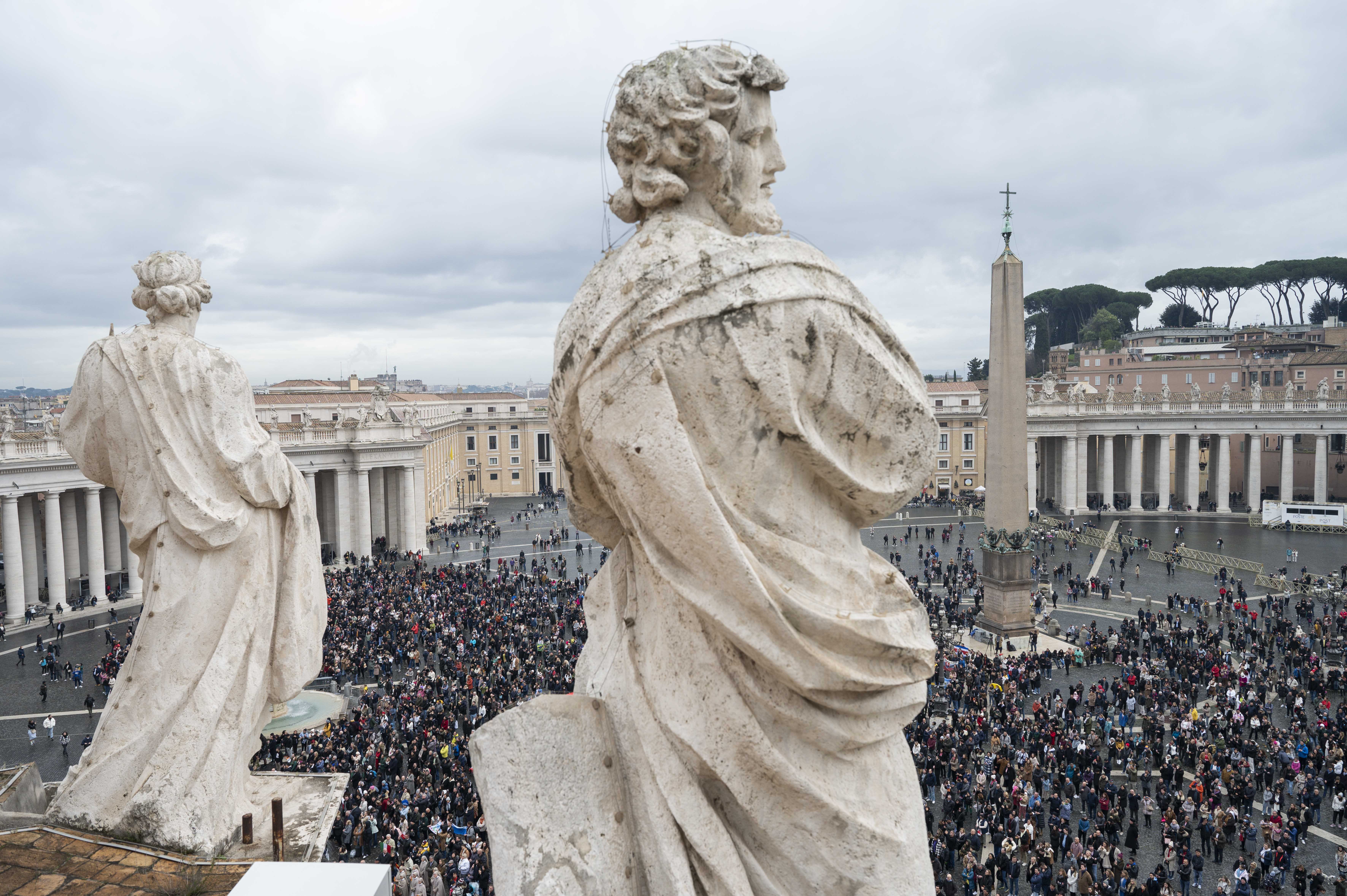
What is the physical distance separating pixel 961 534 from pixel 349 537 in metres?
30.7

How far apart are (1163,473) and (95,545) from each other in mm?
58729

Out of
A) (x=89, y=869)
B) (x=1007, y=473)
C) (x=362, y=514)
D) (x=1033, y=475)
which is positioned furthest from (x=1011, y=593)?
(x=1033, y=475)

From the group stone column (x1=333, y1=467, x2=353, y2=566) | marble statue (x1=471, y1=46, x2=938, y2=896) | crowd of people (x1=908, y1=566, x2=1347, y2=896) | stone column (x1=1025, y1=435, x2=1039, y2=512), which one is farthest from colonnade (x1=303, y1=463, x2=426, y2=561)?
marble statue (x1=471, y1=46, x2=938, y2=896)

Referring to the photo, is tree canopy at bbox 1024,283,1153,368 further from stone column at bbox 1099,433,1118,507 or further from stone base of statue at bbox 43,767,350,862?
stone base of statue at bbox 43,767,350,862

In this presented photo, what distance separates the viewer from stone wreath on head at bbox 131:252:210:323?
21.5ft

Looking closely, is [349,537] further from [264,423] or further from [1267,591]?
[1267,591]

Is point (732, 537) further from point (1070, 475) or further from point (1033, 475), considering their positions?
point (1033, 475)

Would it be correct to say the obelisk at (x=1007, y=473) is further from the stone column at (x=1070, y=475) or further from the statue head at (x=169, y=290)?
the stone column at (x=1070, y=475)

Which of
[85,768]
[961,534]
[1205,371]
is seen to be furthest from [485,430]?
[85,768]

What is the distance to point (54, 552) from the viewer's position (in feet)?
115

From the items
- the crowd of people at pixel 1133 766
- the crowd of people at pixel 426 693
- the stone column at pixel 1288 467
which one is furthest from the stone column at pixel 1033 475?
the crowd of people at pixel 1133 766

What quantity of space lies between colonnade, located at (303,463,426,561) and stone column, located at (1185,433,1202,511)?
46.4m

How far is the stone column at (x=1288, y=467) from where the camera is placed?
5600 centimetres

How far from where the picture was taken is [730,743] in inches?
104
